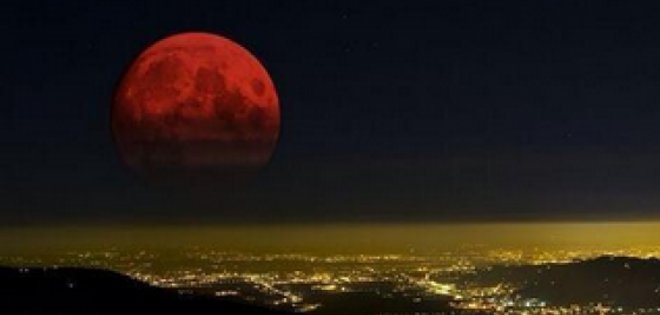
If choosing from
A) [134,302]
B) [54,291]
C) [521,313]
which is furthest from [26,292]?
[521,313]

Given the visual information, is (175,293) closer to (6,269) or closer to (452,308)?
(6,269)

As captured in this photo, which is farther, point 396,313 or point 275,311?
point 396,313

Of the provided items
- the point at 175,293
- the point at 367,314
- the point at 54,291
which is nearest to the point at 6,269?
the point at 54,291

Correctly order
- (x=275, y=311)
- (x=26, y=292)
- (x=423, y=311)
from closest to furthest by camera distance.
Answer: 1. (x=26, y=292)
2. (x=275, y=311)
3. (x=423, y=311)

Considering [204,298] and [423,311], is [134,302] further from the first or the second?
[423,311]

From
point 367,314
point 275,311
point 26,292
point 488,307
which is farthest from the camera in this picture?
point 488,307

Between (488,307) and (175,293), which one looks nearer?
(175,293)
